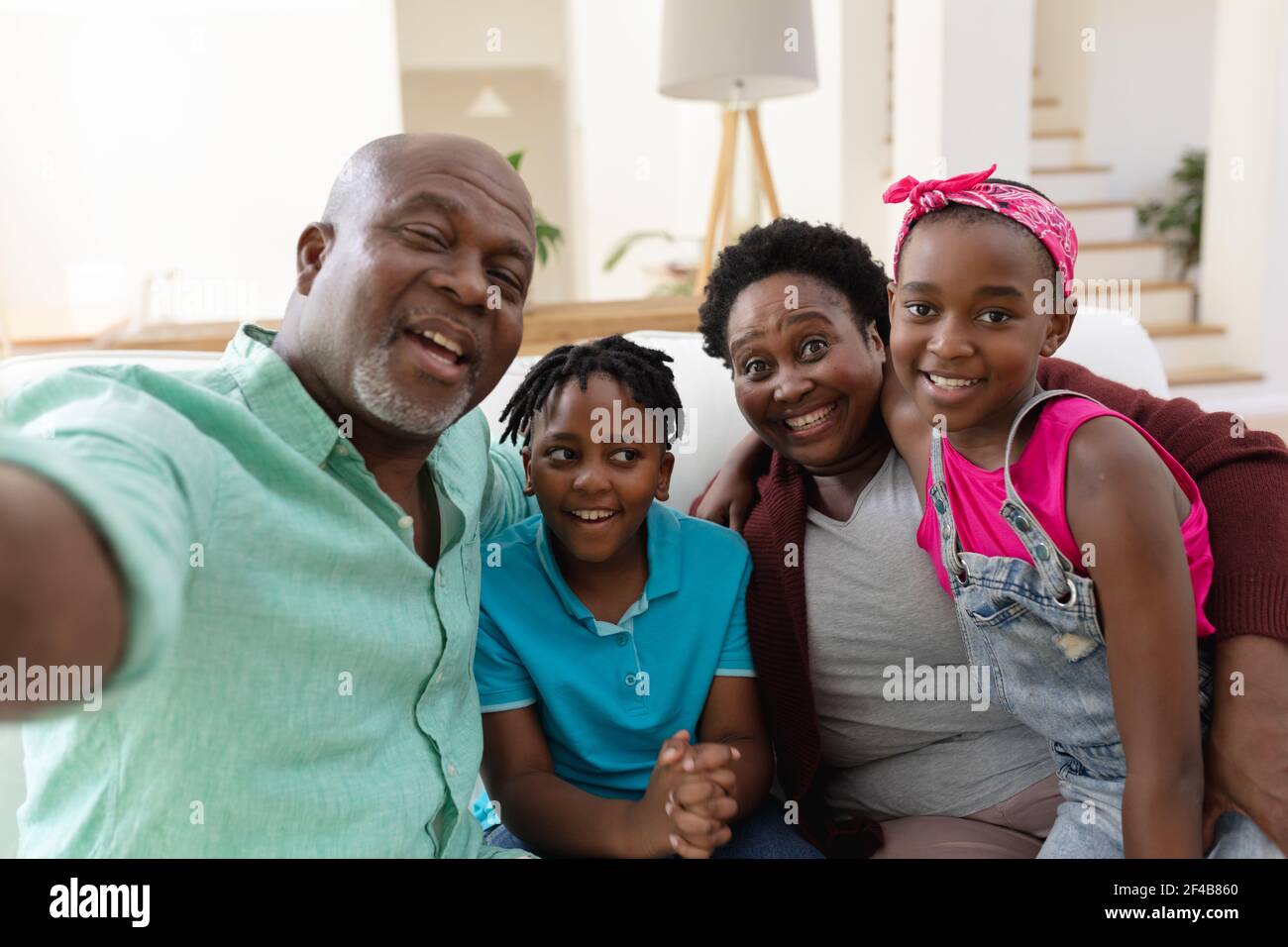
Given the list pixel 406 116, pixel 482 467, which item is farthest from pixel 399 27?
pixel 482 467

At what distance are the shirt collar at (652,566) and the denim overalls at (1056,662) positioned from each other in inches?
13.3

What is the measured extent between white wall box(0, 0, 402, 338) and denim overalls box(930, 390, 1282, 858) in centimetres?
602

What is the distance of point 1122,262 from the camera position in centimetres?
543

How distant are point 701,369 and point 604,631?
58 centimetres

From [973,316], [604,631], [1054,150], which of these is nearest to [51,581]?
[604,631]

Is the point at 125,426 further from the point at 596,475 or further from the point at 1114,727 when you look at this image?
the point at 1114,727

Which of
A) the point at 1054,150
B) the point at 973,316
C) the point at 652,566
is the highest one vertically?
the point at 1054,150

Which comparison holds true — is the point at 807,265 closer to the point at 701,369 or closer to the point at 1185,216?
the point at 701,369

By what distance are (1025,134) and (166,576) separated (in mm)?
3902

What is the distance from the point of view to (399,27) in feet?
26.0

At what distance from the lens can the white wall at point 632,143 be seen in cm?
714

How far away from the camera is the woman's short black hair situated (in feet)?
4.67

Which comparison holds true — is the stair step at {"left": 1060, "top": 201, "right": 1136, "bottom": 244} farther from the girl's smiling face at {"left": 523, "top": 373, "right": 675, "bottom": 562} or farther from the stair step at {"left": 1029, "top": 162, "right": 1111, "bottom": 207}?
the girl's smiling face at {"left": 523, "top": 373, "right": 675, "bottom": 562}

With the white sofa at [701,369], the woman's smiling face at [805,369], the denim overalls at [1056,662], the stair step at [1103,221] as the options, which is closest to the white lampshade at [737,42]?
the white sofa at [701,369]
